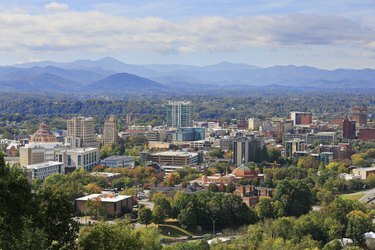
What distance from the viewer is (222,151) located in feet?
188

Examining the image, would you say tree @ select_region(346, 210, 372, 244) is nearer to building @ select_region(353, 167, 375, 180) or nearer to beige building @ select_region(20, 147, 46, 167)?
building @ select_region(353, 167, 375, 180)

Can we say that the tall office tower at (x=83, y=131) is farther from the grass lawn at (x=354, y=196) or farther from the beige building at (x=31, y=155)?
the grass lawn at (x=354, y=196)

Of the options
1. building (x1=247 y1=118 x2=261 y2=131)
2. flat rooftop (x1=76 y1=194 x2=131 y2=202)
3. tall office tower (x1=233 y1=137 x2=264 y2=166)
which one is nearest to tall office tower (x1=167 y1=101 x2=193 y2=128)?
building (x1=247 y1=118 x2=261 y2=131)

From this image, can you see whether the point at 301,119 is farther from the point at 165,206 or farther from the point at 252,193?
the point at 165,206

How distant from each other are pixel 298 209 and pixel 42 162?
72.4 feet

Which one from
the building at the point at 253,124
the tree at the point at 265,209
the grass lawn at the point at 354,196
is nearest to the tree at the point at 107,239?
the tree at the point at 265,209

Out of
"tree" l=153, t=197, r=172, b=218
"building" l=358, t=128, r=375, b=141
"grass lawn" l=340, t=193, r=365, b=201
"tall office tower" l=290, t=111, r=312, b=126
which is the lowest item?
"grass lawn" l=340, t=193, r=365, b=201

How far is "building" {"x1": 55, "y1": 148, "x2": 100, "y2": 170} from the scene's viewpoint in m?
48.1

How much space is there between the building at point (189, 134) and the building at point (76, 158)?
1938 cm

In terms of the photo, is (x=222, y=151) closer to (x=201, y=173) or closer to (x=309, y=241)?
(x=201, y=173)

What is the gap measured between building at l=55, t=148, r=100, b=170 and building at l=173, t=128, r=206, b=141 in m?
19.4

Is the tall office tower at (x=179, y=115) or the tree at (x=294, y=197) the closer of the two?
the tree at (x=294, y=197)

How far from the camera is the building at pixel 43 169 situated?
4234 centimetres

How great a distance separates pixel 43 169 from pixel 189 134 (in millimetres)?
27604
